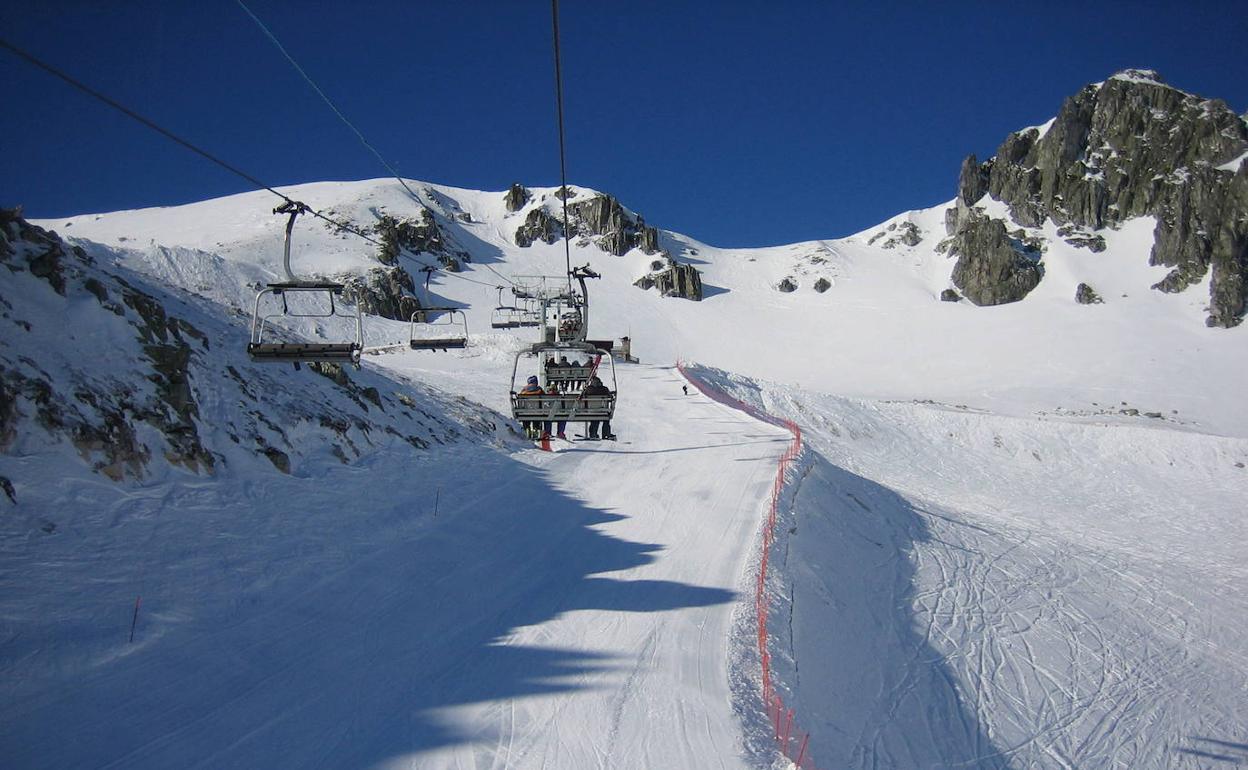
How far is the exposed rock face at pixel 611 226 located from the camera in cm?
12912

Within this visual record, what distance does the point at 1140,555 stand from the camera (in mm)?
25984

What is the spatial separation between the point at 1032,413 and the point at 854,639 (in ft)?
174

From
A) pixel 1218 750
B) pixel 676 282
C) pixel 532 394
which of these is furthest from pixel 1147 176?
pixel 532 394

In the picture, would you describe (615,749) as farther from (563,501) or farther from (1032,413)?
(1032,413)

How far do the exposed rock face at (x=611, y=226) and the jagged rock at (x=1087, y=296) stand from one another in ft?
222

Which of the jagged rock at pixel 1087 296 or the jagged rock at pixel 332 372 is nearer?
the jagged rock at pixel 332 372

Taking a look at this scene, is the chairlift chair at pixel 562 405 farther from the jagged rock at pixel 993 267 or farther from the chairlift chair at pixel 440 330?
the jagged rock at pixel 993 267

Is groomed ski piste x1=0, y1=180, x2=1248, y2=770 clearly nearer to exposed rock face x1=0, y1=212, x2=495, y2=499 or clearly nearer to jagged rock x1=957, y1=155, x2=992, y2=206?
exposed rock face x1=0, y1=212, x2=495, y2=499

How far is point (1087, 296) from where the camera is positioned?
94375mm

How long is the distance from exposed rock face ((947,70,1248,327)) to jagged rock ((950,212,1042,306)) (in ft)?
22.2

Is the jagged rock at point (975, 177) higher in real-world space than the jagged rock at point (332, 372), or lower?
higher

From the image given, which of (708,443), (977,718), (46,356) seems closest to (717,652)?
(977,718)

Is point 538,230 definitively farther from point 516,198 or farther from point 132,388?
point 132,388

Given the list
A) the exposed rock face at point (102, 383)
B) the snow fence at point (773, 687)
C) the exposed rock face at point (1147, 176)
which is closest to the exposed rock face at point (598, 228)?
the exposed rock face at point (1147, 176)
